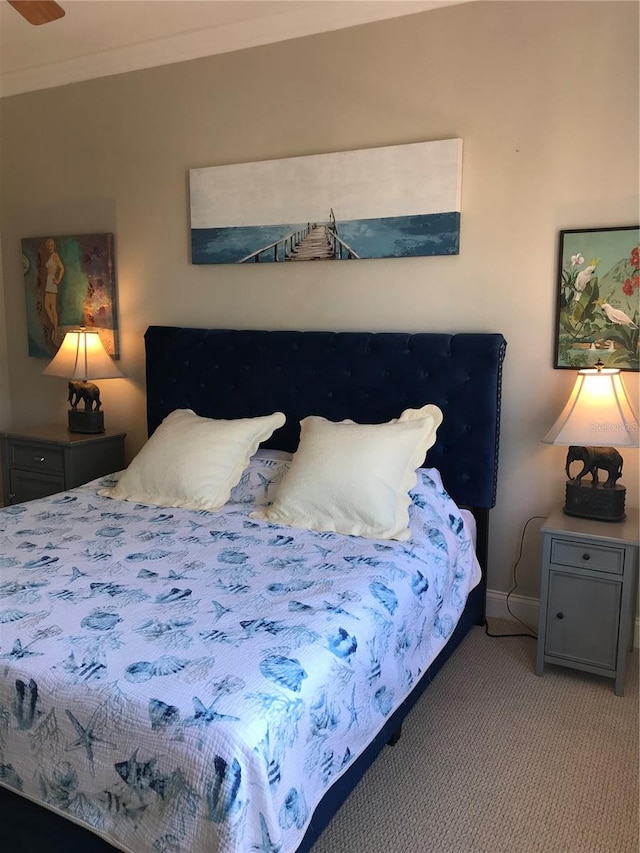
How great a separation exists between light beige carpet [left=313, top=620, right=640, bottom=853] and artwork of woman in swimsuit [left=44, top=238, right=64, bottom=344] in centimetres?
299

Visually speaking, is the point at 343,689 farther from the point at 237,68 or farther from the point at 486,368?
the point at 237,68

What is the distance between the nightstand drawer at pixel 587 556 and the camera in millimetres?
2441

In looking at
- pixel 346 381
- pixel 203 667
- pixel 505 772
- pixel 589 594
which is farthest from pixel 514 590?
pixel 203 667

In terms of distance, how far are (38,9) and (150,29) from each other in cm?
144

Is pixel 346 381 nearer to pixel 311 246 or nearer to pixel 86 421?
pixel 311 246

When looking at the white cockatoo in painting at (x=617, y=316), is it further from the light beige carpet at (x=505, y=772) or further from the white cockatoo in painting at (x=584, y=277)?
the light beige carpet at (x=505, y=772)

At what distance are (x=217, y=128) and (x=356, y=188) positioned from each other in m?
0.89

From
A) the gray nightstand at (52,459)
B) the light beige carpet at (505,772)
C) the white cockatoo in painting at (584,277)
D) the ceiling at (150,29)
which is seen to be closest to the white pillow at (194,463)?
the gray nightstand at (52,459)

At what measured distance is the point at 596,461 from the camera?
2.62 metres

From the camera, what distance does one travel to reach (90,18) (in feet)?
10.7

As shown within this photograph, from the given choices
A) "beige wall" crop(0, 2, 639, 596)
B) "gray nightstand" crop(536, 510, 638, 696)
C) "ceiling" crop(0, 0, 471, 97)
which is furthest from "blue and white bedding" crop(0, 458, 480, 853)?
"ceiling" crop(0, 0, 471, 97)

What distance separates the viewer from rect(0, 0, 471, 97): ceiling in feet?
9.96

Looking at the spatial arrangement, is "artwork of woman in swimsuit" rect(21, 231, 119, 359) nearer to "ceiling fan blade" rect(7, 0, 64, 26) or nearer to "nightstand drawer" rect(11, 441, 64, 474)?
"nightstand drawer" rect(11, 441, 64, 474)

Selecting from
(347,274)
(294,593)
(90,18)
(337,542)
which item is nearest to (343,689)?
(294,593)
